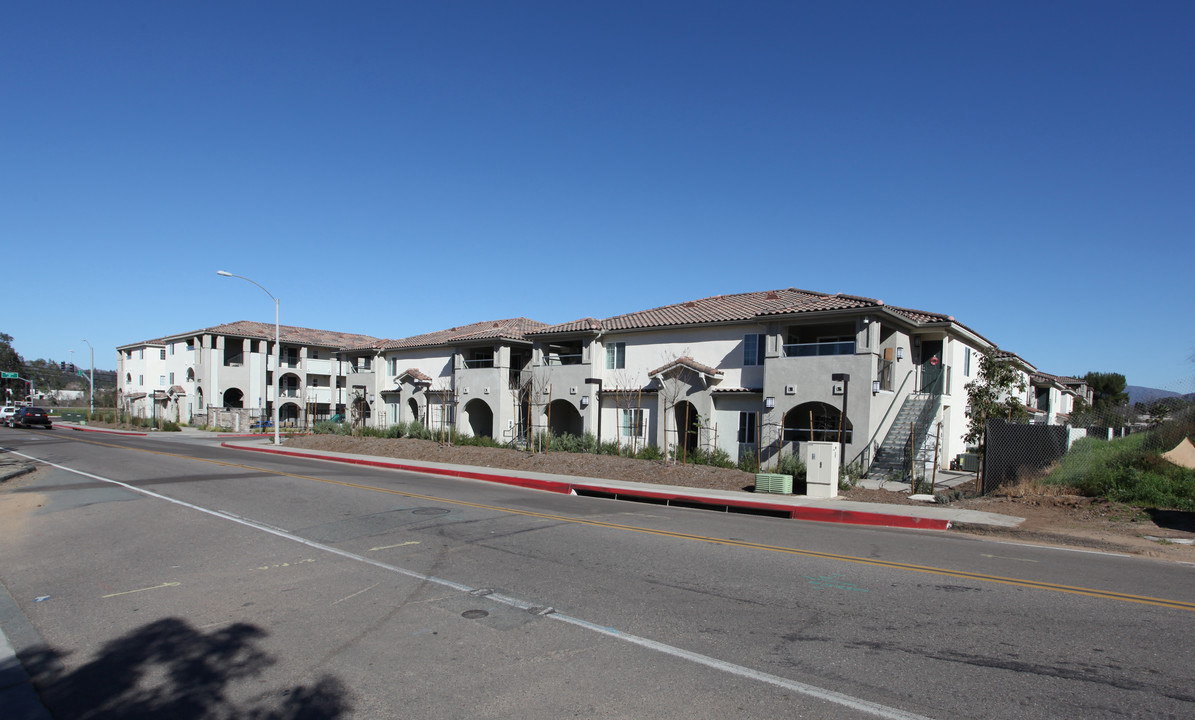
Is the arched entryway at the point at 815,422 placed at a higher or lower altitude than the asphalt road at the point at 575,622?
higher

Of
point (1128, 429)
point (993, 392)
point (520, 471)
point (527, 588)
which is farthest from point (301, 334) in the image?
point (1128, 429)

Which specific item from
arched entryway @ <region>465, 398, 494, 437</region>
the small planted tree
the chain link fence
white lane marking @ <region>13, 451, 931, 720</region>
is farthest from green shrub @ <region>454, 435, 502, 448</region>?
white lane marking @ <region>13, 451, 931, 720</region>

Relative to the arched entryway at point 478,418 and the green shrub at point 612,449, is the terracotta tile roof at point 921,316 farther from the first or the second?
the arched entryway at point 478,418

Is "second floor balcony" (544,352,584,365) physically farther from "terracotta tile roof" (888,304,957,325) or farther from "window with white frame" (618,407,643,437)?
"terracotta tile roof" (888,304,957,325)

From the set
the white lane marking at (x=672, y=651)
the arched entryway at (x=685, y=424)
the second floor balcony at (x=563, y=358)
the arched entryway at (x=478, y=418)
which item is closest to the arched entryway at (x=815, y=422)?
the arched entryway at (x=685, y=424)

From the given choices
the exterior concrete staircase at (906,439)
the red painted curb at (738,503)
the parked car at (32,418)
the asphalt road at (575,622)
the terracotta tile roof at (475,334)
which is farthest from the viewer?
the parked car at (32,418)

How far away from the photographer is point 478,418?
37.9 metres

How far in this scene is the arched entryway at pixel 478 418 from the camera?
122 ft

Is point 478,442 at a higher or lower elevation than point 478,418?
lower

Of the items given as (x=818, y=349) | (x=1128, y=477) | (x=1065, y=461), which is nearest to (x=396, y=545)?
(x=1128, y=477)

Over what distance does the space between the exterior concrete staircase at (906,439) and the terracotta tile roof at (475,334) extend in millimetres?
17400

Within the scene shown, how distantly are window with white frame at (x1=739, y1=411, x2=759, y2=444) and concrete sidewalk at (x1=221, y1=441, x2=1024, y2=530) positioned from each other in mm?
6634

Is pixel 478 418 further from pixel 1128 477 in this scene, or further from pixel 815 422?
pixel 1128 477

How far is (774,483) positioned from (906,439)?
7.96 meters
